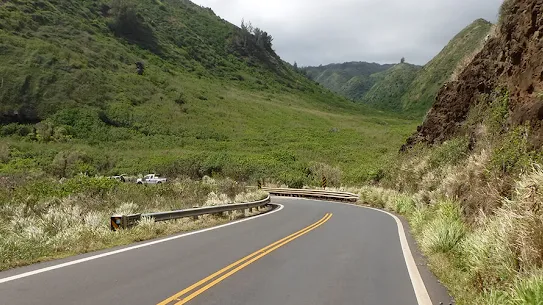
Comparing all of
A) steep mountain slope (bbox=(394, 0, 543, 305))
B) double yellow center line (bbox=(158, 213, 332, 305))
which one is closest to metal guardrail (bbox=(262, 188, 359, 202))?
steep mountain slope (bbox=(394, 0, 543, 305))

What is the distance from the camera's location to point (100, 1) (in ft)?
390

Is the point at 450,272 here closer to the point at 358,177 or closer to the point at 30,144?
the point at 358,177

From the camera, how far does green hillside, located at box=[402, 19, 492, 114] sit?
158900 millimetres

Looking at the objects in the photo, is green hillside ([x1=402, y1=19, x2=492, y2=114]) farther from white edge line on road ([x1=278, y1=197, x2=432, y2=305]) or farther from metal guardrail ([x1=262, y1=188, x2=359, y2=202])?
white edge line on road ([x1=278, y1=197, x2=432, y2=305])

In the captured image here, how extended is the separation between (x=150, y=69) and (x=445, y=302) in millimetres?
91459

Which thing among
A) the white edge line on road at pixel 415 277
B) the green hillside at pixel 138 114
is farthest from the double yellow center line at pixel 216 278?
the green hillside at pixel 138 114

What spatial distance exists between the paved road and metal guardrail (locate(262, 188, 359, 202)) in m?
23.3

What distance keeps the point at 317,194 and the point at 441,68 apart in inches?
5759

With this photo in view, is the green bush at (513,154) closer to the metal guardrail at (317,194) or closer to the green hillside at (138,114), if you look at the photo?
the metal guardrail at (317,194)

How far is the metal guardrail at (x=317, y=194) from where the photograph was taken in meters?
36.6

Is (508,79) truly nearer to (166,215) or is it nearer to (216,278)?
(166,215)

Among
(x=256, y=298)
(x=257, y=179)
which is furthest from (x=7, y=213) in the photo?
(x=257, y=179)

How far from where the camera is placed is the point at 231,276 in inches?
328

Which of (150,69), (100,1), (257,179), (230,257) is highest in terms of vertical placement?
(100,1)
